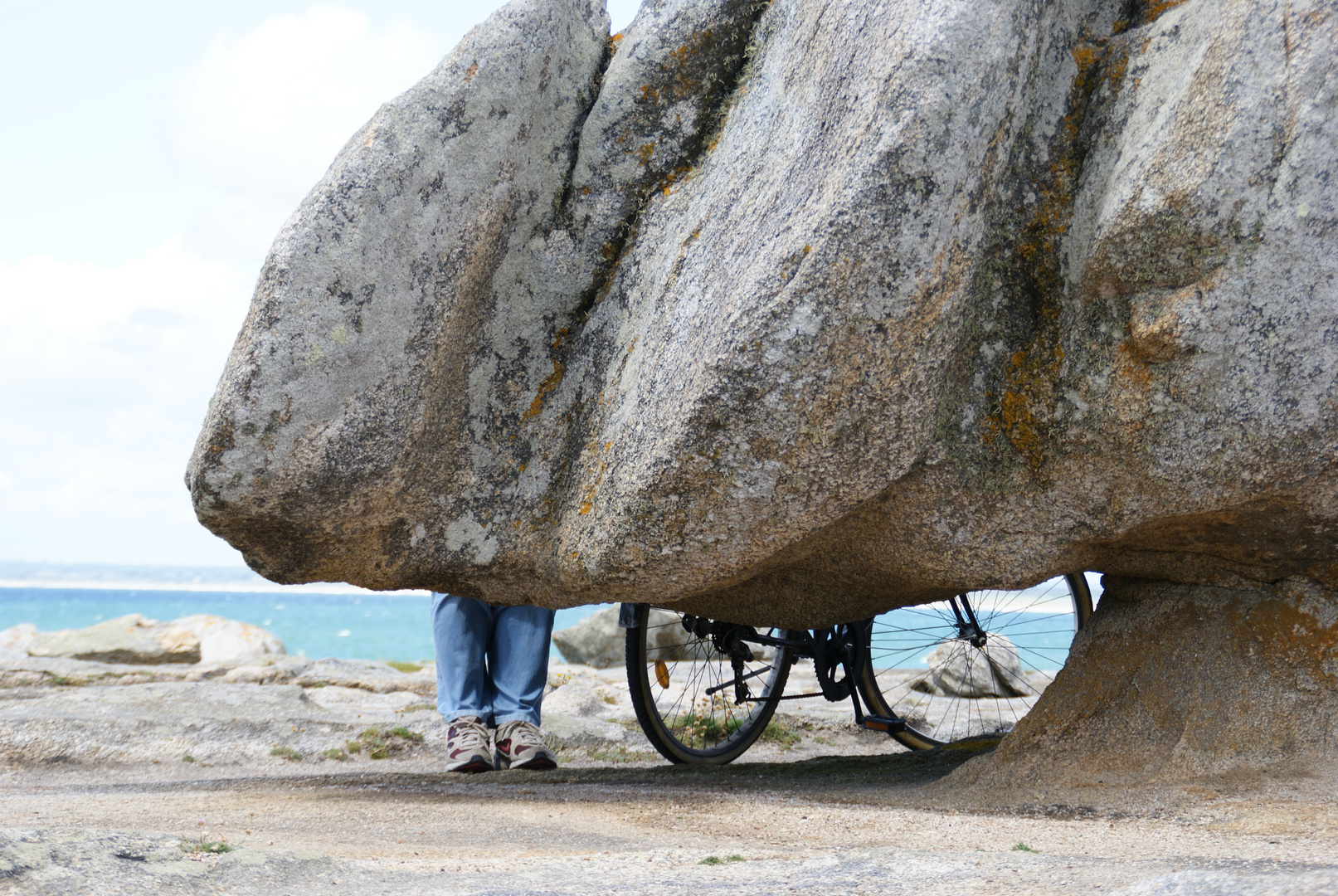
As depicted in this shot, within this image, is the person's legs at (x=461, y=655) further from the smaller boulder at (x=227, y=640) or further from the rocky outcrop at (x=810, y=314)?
the smaller boulder at (x=227, y=640)

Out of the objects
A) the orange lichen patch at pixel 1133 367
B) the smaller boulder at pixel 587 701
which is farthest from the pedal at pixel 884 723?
the orange lichen patch at pixel 1133 367

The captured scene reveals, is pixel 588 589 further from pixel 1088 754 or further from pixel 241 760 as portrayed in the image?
pixel 241 760

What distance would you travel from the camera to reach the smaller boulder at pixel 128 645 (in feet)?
29.5

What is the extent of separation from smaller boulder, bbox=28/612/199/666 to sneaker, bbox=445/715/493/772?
6377mm

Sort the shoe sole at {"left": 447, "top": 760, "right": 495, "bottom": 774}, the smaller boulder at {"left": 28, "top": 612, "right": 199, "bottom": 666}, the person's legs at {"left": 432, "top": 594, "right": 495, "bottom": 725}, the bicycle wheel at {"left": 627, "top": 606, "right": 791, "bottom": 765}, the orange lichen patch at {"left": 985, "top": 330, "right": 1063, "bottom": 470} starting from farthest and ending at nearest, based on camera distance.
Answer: the smaller boulder at {"left": 28, "top": 612, "right": 199, "bottom": 666} < the bicycle wheel at {"left": 627, "top": 606, "right": 791, "bottom": 765} < the person's legs at {"left": 432, "top": 594, "right": 495, "bottom": 725} < the shoe sole at {"left": 447, "top": 760, "right": 495, "bottom": 774} < the orange lichen patch at {"left": 985, "top": 330, "right": 1063, "bottom": 470}

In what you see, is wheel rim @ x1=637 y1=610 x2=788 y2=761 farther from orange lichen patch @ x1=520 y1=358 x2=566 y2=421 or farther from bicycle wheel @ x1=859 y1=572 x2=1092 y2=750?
orange lichen patch @ x1=520 y1=358 x2=566 y2=421

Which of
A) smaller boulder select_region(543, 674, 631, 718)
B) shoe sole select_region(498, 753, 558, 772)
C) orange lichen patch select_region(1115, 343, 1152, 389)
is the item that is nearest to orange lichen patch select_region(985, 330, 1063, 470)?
orange lichen patch select_region(1115, 343, 1152, 389)

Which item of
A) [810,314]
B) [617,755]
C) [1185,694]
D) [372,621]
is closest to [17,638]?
[617,755]

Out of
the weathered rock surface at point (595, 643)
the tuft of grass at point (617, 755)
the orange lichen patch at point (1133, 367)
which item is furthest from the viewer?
the weathered rock surface at point (595, 643)

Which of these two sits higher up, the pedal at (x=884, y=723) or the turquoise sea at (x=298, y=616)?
the pedal at (x=884, y=723)

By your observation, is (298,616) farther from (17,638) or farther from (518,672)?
(518,672)

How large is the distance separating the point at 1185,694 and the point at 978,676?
3.62 metres

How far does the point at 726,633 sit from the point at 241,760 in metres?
2.52

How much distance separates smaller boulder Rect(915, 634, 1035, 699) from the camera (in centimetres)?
618
